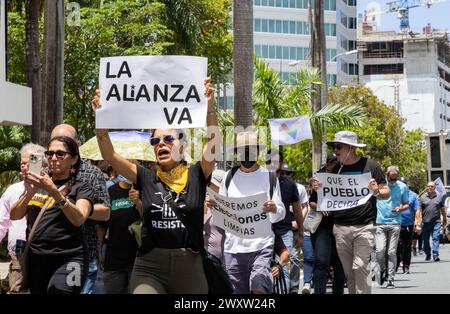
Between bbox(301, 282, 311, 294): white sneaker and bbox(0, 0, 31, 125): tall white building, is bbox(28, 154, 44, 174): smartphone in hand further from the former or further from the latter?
bbox(301, 282, 311, 294): white sneaker

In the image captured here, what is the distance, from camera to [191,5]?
34.8m

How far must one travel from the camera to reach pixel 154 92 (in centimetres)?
816

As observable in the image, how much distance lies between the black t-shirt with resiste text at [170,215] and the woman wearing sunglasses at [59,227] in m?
0.46

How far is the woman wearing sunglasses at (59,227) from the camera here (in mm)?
7359

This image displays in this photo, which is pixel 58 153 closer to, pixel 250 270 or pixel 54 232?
pixel 54 232

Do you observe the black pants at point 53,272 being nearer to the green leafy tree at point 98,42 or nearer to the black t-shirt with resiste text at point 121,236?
the black t-shirt with resiste text at point 121,236

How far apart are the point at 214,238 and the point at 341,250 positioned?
1.79 meters

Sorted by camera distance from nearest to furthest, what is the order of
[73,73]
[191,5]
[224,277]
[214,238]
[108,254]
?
[224,277] < [108,254] < [214,238] < [73,73] < [191,5]

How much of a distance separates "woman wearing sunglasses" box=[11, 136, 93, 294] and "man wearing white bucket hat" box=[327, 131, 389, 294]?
14.8 ft

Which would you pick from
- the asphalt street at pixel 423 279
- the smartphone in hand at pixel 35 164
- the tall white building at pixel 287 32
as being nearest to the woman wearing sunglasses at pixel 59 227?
the smartphone in hand at pixel 35 164

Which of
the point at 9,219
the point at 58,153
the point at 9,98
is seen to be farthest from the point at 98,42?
the point at 58,153
